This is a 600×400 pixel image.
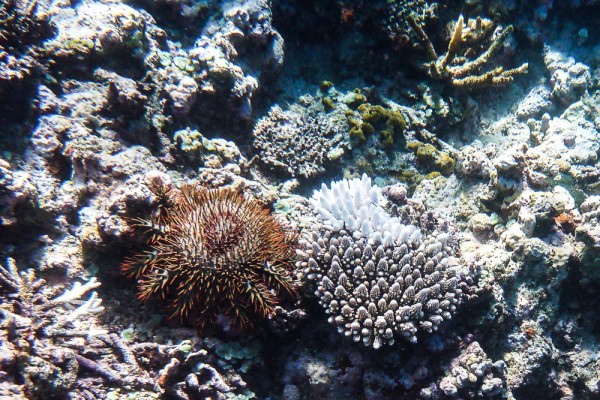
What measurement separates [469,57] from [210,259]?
5371mm

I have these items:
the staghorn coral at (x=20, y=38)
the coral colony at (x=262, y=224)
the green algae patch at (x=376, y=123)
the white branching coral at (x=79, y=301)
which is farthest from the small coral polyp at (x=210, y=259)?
the green algae patch at (x=376, y=123)

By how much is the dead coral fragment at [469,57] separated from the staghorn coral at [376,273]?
10.5ft

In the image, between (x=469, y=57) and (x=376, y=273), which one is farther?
(x=469, y=57)

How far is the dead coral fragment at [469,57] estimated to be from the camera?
5.82 metres

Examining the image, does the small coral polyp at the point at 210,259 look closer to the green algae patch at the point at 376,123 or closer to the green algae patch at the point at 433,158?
the green algae patch at the point at 376,123

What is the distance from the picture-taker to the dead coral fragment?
5.82 meters

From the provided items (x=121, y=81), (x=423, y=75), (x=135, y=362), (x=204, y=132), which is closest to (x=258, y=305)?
(x=135, y=362)

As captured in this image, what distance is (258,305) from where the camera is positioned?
337 cm

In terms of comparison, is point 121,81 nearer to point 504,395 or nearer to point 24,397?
point 24,397

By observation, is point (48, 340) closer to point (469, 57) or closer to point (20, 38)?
point (20, 38)

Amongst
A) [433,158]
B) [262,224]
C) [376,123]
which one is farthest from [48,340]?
[433,158]

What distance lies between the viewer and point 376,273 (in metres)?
3.51

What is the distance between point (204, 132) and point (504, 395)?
4.36 m

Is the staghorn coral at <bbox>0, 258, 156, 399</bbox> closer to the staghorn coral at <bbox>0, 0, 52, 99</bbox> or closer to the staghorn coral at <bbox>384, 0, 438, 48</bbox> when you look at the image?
the staghorn coral at <bbox>0, 0, 52, 99</bbox>
